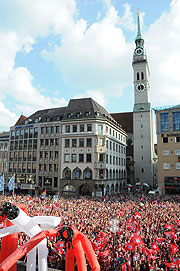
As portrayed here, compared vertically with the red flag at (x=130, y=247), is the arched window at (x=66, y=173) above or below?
above

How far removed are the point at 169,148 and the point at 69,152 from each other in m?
20.9

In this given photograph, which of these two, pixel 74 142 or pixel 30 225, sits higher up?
pixel 74 142

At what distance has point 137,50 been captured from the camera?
230ft

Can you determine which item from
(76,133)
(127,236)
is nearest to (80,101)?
(76,133)

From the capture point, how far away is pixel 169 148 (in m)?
43.4

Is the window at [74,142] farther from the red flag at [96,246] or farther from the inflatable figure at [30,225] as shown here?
the inflatable figure at [30,225]

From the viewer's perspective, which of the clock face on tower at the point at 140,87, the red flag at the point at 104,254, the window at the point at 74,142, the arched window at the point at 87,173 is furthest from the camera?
the clock face on tower at the point at 140,87

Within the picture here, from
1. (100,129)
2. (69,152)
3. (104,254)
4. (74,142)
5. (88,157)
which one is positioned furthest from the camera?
(74,142)

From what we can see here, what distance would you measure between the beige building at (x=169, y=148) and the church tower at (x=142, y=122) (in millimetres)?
17324

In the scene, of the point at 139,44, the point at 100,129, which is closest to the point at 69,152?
the point at 100,129

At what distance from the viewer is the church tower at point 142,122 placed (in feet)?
200

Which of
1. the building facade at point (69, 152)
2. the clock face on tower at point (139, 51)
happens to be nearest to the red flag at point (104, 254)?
the building facade at point (69, 152)

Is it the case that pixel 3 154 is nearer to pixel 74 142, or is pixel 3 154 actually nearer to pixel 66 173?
pixel 66 173

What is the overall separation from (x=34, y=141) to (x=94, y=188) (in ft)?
60.6
